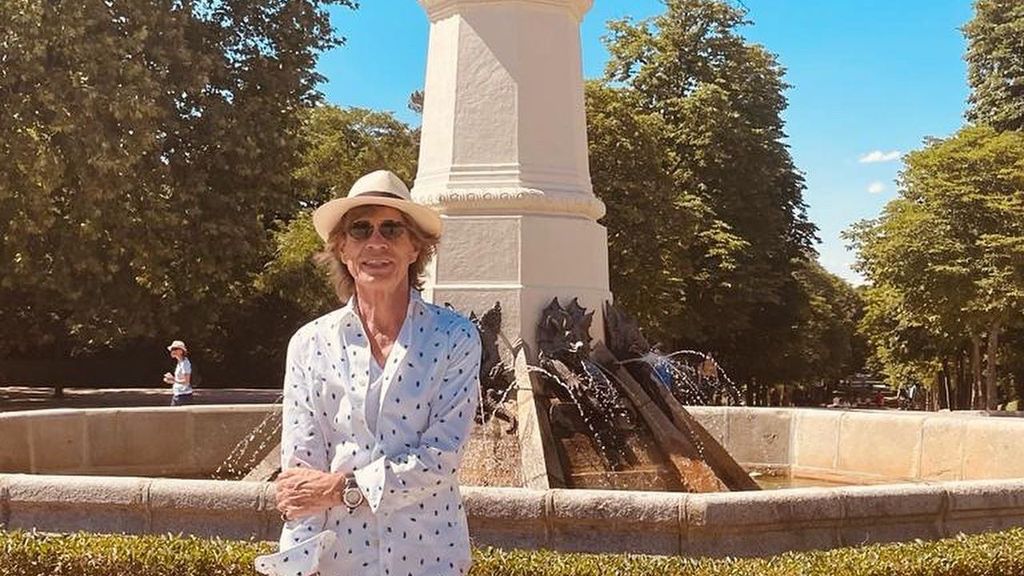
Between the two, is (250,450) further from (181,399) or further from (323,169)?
(323,169)

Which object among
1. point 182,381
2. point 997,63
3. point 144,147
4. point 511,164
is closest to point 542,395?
point 511,164

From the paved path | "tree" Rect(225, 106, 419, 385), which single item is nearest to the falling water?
the paved path

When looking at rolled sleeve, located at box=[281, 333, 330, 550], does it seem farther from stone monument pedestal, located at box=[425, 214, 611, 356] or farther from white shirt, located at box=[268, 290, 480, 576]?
stone monument pedestal, located at box=[425, 214, 611, 356]

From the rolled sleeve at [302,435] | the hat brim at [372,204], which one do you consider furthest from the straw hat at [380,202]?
the rolled sleeve at [302,435]

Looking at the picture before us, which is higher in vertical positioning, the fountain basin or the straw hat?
the straw hat

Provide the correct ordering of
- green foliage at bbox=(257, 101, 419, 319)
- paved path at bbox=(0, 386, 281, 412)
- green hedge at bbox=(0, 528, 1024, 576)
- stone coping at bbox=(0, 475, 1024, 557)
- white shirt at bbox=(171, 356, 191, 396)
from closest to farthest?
green hedge at bbox=(0, 528, 1024, 576), stone coping at bbox=(0, 475, 1024, 557), white shirt at bbox=(171, 356, 191, 396), paved path at bbox=(0, 386, 281, 412), green foliage at bbox=(257, 101, 419, 319)

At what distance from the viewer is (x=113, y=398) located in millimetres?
29938

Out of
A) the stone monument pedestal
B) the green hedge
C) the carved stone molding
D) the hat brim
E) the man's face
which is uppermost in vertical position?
the carved stone molding

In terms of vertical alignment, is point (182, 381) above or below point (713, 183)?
below

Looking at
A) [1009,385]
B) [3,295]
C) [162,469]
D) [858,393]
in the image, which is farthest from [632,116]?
[858,393]

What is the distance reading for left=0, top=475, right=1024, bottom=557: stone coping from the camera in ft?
19.6

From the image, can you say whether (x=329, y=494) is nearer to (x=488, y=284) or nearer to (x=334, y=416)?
(x=334, y=416)

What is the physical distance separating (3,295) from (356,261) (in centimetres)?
3162

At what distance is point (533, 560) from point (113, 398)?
87.1ft
